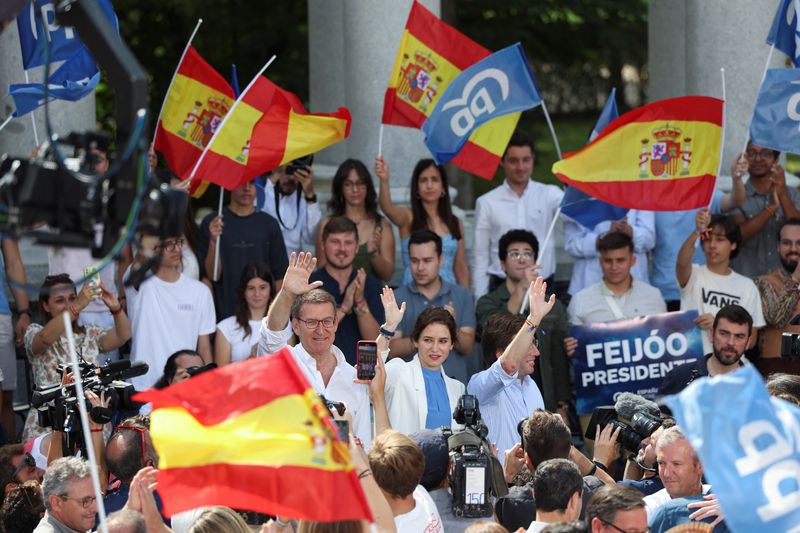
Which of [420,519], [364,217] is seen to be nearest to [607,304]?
[364,217]

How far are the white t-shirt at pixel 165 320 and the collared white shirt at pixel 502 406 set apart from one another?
2.39 m

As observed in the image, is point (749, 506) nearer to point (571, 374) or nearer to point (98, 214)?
point (98, 214)

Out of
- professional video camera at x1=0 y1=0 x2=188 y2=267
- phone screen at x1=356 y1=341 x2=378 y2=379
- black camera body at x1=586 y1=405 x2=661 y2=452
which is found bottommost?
black camera body at x1=586 y1=405 x2=661 y2=452

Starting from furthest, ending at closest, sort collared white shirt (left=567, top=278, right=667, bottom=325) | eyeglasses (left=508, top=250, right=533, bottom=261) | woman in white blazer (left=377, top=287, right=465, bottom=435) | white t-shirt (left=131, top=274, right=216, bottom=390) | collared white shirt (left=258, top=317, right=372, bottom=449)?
collared white shirt (left=567, top=278, right=667, bottom=325), eyeglasses (left=508, top=250, right=533, bottom=261), white t-shirt (left=131, top=274, right=216, bottom=390), woman in white blazer (left=377, top=287, right=465, bottom=435), collared white shirt (left=258, top=317, right=372, bottom=449)

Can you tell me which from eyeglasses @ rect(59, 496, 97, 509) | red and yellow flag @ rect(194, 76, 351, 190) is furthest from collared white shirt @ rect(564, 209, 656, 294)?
eyeglasses @ rect(59, 496, 97, 509)

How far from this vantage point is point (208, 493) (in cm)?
618

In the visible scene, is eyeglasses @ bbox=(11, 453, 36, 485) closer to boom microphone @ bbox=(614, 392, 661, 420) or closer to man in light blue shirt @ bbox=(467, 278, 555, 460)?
man in light blue shirt @ bbox=(467, 278, 555, 460)

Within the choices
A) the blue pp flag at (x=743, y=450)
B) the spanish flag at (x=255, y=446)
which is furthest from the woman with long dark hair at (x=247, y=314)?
the blue pp flag at (x=743, y=450)

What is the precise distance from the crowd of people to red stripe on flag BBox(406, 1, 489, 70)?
2.51 feet

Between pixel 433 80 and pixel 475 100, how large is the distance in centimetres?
51

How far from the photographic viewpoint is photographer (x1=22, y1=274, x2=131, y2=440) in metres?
10.6

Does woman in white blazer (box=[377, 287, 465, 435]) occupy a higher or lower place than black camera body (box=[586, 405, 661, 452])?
higher

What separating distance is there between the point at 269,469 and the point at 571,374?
18.7 feet

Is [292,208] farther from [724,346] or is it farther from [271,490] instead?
[271,490]
